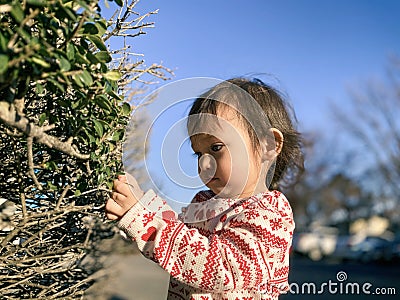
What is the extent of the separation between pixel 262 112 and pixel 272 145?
101mm

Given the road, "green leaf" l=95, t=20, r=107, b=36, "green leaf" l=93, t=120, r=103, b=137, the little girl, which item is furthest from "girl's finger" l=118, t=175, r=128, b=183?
the road

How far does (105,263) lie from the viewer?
2547mm

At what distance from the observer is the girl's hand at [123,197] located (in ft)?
4.50

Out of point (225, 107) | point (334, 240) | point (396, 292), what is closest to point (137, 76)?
point (225, 107)

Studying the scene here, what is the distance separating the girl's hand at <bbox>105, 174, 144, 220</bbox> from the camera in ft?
4.50

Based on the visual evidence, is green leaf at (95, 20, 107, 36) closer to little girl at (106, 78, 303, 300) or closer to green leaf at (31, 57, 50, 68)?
green leaf at (31, 57, 50, 68)

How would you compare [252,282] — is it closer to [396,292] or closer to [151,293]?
[151,293]

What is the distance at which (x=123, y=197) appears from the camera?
4.51 feet

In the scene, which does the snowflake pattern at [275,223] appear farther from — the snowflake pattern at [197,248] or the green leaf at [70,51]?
the green leaf at [70,51]

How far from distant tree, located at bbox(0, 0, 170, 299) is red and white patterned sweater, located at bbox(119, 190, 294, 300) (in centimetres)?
15

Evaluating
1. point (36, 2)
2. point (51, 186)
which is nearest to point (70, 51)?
point (36, 2)

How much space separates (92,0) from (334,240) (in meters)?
18.4

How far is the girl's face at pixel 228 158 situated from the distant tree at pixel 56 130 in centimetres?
22

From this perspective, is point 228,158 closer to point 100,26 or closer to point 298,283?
point 100,26
